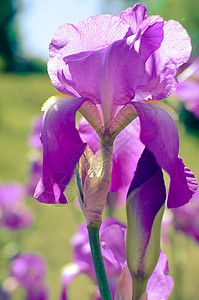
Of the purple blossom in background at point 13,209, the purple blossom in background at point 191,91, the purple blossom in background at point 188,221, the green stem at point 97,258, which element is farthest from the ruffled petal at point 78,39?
the purple blossom in background at point 13,209

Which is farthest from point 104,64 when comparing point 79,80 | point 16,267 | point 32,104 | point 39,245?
point 32,104

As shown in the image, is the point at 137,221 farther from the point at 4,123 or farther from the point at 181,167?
the point at 4,123

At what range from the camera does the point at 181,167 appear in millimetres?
345

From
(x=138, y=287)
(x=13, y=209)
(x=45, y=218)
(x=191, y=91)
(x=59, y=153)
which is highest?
(x=59, y=153)

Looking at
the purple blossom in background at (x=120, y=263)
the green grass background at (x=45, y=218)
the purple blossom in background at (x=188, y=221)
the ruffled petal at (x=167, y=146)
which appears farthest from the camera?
the green grass background at (x=45, y=218)

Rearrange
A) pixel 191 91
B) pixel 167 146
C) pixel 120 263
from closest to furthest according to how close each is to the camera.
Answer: pixel 167 146, pixel 120 263, pixel 191 91

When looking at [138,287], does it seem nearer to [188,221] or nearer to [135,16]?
[135,16]

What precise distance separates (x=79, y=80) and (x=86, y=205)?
0.11 meters

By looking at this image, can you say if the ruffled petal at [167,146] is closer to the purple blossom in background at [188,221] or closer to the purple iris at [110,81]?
the purple iris at [110,81]

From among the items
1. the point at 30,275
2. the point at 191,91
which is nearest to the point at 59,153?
the point at 191,91

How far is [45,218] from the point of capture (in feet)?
15.2

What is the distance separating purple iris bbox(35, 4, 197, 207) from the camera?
34 centimetres

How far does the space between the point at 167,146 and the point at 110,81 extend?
9cm

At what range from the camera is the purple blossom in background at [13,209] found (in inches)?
70.9
